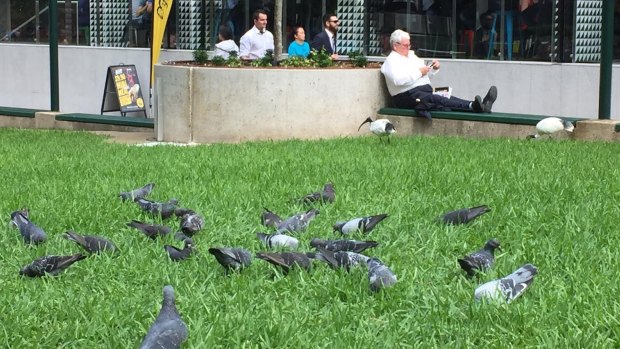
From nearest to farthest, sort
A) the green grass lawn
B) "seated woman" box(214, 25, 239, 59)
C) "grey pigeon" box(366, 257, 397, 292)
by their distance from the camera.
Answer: the green grass lawn, "grey pigeon" box(366, 257, 397, 292), "seated woman" box(214, 25, 239, 59)

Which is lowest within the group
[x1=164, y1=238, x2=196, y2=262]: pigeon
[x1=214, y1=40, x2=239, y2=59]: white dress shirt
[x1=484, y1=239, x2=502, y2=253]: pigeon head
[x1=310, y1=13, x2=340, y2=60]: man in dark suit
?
[x1=164, y1=238, x2=196, y2=262]: pigeon

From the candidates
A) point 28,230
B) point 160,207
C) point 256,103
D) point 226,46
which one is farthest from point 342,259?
point 226,46

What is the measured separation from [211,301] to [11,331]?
2.52ft

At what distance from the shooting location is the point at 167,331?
12.5 ft

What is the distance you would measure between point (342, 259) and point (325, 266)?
0.52ft

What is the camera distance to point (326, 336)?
165 inches

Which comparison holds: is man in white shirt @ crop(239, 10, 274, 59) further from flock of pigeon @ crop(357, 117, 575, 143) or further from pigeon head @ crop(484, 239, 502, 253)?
pigeon head @ crop(484, 239, 502, 253)

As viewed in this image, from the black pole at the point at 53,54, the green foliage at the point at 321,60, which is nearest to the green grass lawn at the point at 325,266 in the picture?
the green foliage at the point at 321,60

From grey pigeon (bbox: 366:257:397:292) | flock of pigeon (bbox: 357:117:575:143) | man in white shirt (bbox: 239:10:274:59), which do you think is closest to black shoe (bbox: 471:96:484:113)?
flock of pigeon (bbox: 357:117:575:143)

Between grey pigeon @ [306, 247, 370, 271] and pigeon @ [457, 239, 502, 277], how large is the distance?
0.40m

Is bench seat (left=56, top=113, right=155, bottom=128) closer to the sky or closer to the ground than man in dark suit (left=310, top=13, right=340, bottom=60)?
closer to the ground

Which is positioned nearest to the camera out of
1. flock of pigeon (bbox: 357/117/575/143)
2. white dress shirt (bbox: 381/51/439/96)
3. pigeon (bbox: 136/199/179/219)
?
pigeon (bbox: 136/199/179/219)

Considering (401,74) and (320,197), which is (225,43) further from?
(320,197)

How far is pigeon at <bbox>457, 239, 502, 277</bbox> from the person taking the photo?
5.02m
